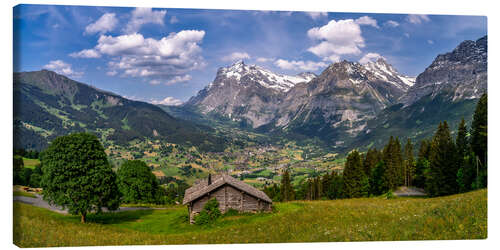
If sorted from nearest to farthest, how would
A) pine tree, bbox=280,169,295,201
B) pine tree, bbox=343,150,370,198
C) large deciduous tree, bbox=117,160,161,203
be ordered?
large deciduous tree, bbox=117,160,161,203, pine tree, bbox=343,150,370,198, pine tree, bbox=280,169,295,201

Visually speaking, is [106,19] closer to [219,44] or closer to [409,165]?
[219,44]

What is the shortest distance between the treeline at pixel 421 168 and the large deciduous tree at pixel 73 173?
2581cm

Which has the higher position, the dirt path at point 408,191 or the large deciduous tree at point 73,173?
the large deciduous tree at point 73,173

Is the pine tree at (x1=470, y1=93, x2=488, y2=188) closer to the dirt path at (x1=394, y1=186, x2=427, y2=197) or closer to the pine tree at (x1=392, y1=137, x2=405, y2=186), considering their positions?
the dirt path at (x1=394, y1=186, x2=427, y2=197)

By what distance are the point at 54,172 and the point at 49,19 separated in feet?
32.8

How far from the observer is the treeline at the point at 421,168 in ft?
69.1

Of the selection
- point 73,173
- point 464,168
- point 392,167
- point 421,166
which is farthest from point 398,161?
point 73,173

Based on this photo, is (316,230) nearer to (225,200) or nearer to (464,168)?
(225,200)

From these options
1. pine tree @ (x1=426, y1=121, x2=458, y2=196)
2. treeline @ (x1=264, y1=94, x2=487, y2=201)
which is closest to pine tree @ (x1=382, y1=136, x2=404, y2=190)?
treeline @ (x1=264, y1=94, x2=487, y2=201)

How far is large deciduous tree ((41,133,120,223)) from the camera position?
20.6 meters

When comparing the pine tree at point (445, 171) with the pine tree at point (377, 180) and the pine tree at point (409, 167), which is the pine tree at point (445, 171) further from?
the pine tree at point (409, 167)

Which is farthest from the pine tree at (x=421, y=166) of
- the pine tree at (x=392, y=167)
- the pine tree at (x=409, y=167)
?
the pine tree at (x=392, y=167)

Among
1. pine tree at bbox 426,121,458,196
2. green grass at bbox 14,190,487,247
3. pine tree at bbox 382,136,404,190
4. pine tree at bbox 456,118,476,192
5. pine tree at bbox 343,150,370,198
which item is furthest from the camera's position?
pine tree at bbox 382,136,404,190

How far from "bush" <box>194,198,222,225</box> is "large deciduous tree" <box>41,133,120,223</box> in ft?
24.3
